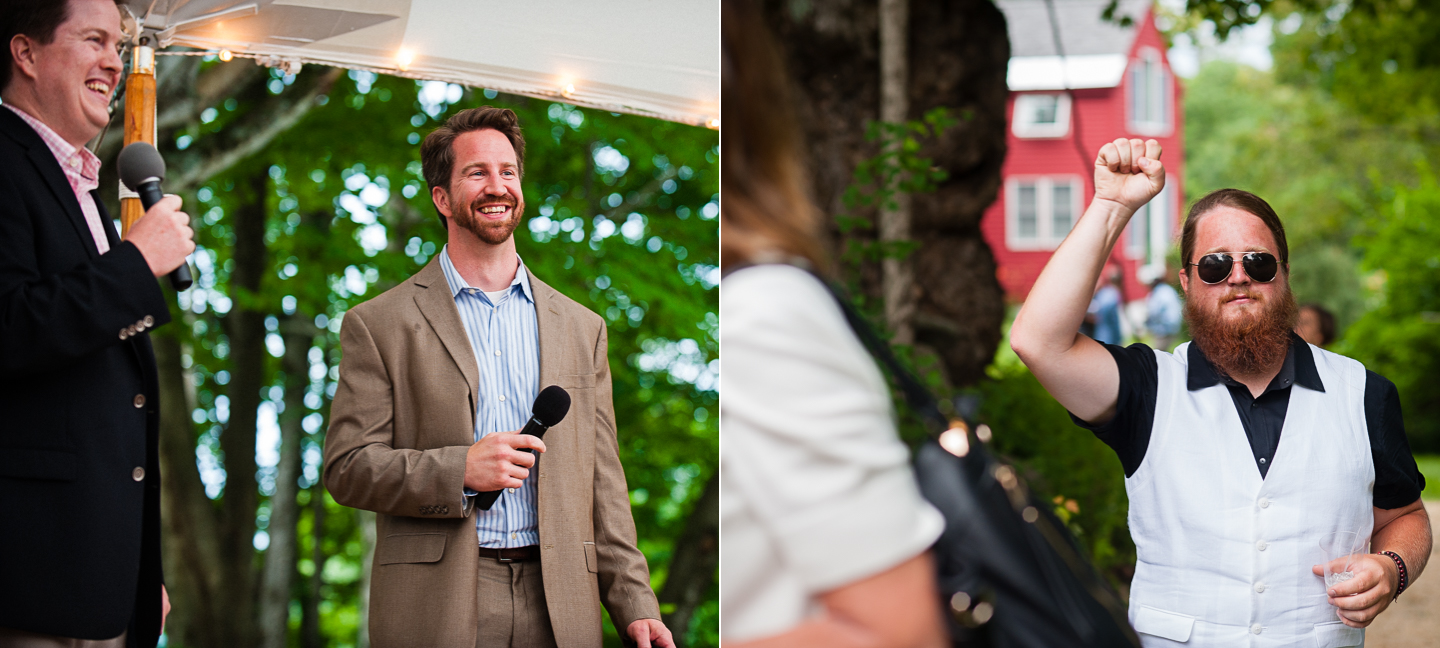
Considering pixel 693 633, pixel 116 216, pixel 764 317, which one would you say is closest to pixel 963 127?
pixel 693 633

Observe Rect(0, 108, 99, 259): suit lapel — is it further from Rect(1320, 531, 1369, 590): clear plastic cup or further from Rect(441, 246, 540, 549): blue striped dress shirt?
Rect(1320, 531, 1369, 590): clear plastic cup

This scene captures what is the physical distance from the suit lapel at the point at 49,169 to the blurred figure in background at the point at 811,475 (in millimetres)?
1539

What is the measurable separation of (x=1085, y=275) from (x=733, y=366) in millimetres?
1315

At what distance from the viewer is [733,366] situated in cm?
98

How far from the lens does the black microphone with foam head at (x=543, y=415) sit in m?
2.37

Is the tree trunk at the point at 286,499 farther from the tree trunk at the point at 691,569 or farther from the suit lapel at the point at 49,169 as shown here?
the suit lapel at the point at 49,169

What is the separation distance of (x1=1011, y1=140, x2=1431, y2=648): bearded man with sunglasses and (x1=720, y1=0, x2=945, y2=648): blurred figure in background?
131 cm

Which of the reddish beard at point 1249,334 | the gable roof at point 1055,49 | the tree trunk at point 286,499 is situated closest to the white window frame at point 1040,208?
the gable roof at point 1055,49

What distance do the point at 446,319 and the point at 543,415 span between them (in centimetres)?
35

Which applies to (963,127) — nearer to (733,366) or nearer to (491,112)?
(491,112)

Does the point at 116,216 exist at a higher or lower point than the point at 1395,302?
higher

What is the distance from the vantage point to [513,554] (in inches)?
96.8

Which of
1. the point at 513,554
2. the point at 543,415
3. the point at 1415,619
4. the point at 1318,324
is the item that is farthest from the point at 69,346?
the point at 1415,619

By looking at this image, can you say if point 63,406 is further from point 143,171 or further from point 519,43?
point 519,43
